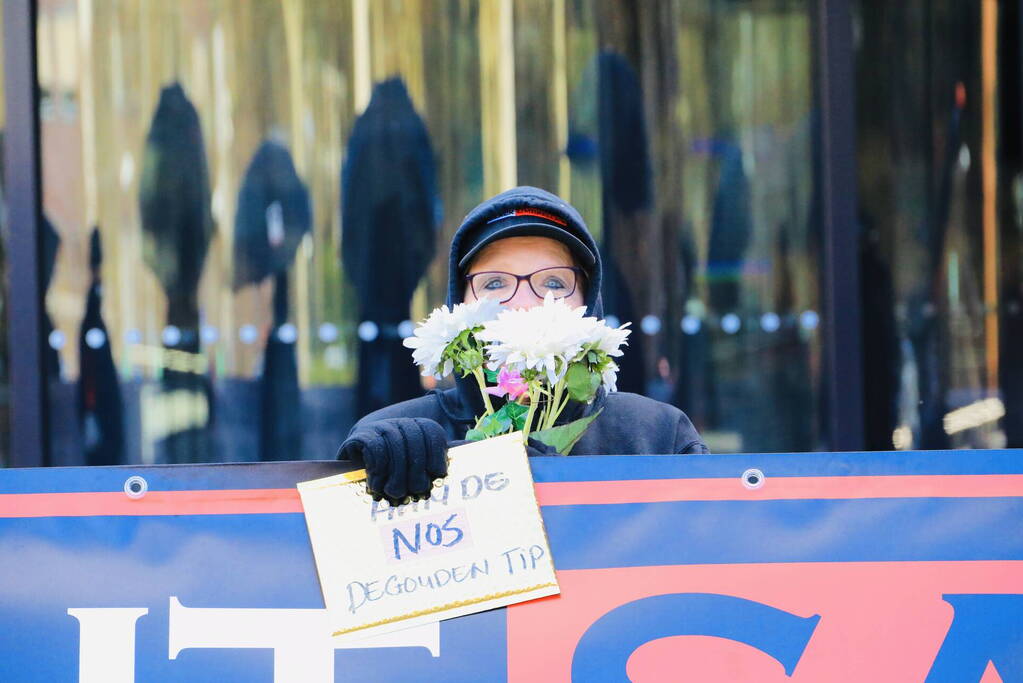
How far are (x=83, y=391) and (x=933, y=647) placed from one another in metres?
3.65

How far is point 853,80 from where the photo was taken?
15.2 feet

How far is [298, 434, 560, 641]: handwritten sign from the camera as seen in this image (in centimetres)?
197

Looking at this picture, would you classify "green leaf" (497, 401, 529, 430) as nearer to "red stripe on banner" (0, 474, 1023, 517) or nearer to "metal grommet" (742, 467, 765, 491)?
"red stripe on banner" (0, 474, 1023, 517)

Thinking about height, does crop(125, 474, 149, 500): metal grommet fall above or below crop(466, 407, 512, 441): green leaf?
below

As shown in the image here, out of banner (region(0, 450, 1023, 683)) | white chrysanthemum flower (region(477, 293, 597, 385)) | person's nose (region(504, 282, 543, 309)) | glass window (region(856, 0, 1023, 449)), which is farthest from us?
glass window (region(856, 0, 1023, 449))

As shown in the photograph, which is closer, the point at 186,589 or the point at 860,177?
the point at 186,589

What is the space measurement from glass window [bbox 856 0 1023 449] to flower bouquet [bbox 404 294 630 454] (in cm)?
296

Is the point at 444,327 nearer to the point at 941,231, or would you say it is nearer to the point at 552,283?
the point at 552,283

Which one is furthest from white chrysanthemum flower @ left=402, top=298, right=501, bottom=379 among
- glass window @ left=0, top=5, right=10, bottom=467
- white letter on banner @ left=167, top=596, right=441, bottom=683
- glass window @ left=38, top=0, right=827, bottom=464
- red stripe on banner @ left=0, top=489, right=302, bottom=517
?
glass window @ left=0, top=5, right=10, bottom=467

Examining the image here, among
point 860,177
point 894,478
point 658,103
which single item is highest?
point 658,103

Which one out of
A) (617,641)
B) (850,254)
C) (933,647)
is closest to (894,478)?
(933,647)

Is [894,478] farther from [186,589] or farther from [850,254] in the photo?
[850,254]

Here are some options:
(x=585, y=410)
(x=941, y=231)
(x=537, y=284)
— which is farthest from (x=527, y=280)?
(x=941, y=231)

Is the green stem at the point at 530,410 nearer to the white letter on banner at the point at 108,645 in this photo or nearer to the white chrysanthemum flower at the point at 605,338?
the white chrysanthemum flower at the point at 605,338
